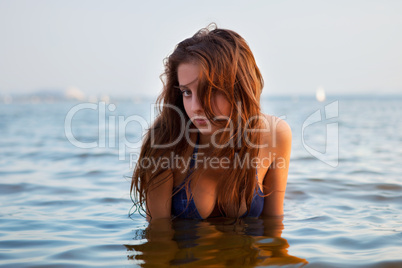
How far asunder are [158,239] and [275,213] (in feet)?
3.49

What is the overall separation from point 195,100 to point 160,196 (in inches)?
35.1

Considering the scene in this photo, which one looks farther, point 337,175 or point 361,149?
point 361,149

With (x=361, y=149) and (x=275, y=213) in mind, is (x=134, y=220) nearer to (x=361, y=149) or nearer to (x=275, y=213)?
(x=275, y=213)

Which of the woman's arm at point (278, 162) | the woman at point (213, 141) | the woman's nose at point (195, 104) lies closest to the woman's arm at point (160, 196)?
the woman at point (213, 141)

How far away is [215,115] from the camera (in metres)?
2.79

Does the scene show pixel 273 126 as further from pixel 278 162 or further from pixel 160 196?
pixel 160 196

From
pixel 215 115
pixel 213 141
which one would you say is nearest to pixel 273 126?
pixel 213 141

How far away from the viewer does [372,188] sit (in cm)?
468

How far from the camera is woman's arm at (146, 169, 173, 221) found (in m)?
3.08

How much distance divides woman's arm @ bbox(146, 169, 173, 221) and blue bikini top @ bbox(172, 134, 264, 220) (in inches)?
2.2

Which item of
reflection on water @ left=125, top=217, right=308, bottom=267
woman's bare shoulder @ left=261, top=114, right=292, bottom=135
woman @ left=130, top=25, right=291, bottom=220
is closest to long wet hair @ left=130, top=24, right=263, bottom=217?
woman @ left=130, top=25, right=291, bottom=220

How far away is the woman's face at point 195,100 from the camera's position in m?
2.70

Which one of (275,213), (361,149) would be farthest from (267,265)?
(361,149)

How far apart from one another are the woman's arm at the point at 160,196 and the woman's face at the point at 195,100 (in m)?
0.51
